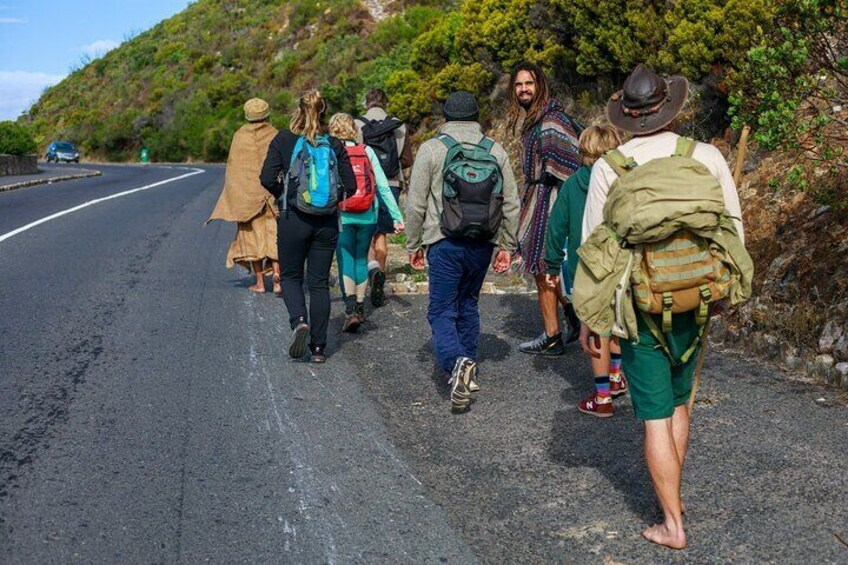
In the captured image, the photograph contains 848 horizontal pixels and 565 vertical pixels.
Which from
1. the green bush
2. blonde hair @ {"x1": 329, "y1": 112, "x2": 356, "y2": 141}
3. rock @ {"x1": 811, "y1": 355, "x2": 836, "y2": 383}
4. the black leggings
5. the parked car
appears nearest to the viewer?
rock @ {"x1": 811, "y1": 355, "x2": 836, "y2": 383}

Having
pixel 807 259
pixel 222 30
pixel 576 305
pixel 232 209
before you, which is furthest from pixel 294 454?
pixel 222 30

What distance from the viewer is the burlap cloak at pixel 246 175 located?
9.98 meters

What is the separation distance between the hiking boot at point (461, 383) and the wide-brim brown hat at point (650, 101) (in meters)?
2.13

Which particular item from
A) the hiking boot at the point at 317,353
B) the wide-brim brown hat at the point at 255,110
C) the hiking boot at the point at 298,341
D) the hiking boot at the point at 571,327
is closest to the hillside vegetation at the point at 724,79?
the hiking boot at the point at 571,327

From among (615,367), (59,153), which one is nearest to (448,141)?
(615,367)

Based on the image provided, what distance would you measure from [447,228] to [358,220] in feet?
8.36

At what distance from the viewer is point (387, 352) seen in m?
7.66

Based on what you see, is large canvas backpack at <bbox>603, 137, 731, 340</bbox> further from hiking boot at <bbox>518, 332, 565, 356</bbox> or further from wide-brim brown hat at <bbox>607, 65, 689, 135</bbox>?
hiking boot at <bbox>518, 332, 565, 356</bbox>

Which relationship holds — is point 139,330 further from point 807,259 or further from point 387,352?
point 807,259

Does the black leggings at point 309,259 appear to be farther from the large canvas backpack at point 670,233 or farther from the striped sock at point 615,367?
the large canvas backpack at point 670,233

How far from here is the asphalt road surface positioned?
4.11 m

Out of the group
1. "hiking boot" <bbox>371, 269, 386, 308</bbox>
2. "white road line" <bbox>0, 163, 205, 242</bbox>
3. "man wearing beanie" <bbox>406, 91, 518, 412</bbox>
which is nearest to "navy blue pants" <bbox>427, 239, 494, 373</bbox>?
"man wearing beanie" <bbox>406, 91, 518, 412</bbox>

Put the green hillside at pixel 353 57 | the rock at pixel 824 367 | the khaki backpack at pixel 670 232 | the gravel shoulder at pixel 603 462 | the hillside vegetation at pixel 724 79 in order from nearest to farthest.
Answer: the khaki backpack at pixel 670 232 < the gravel shoulder at pixel 603 462 < the rock at pixel 824 367 < the hillside vegetation at pixel 724 79 < the green hillside at pixel 353 57

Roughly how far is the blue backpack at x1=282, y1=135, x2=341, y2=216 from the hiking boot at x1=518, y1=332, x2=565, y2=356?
5.98 ft
